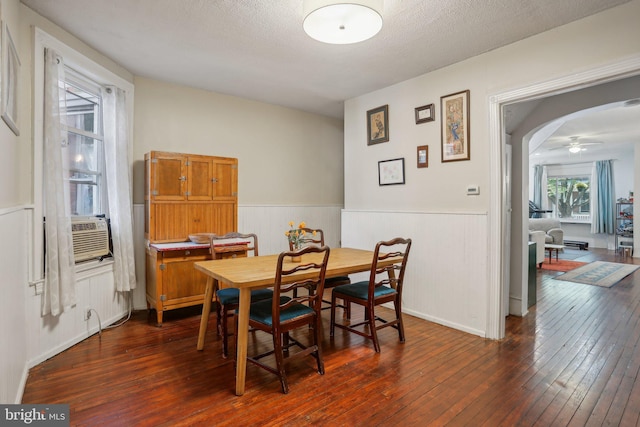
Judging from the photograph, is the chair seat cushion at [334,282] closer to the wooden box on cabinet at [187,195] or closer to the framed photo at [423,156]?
the wooden box on cabinet at [187,195]

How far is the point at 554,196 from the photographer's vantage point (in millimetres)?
10070

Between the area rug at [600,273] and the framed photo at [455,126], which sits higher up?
the framed photo at [455,126]

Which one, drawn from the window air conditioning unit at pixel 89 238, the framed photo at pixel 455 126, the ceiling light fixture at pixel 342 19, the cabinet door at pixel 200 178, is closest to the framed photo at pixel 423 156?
the framed photo at pixel 455 126

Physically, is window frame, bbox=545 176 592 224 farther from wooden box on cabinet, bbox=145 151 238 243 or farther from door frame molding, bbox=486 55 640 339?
wooden box on cabinet, bbox=145 151 238 243

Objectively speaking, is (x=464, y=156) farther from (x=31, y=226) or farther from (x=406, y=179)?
(x=31, y=226)

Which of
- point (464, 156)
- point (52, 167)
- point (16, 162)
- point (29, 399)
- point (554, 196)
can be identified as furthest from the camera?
point (554, 196)

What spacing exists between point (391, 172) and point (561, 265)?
4895 mm

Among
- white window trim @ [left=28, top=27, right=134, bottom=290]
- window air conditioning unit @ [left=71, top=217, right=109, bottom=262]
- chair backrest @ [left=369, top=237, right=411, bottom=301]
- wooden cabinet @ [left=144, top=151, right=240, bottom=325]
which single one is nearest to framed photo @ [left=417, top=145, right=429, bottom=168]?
chair backrest @ [left=369, top=237, right=411, bottom=301]

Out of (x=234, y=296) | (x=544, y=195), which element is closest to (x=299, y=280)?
(x=234, y=296)

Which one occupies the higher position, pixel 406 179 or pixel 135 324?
pixel 406 179

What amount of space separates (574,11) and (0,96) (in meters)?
3.59

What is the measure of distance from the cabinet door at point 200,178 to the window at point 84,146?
817 mm

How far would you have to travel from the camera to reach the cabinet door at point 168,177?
132 inches

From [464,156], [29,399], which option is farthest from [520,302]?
[29,399]
